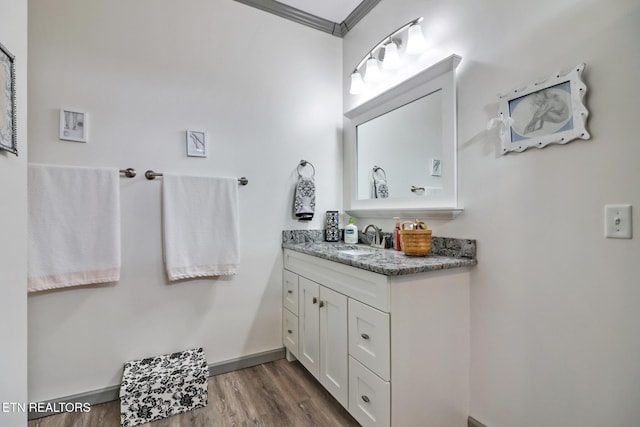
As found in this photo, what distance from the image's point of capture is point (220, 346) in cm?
198

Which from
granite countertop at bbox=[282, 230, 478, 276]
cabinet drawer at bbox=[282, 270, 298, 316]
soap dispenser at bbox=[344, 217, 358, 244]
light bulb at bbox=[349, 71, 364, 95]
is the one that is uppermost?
light bulb at bbox=[349, 71, 364, 95]

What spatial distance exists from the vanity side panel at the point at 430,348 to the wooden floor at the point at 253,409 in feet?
1.49

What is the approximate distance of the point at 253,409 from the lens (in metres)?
1.62

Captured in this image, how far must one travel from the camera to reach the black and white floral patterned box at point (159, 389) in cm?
151

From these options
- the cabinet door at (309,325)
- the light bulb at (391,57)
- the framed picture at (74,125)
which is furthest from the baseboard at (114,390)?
the light bulb at (391,57)

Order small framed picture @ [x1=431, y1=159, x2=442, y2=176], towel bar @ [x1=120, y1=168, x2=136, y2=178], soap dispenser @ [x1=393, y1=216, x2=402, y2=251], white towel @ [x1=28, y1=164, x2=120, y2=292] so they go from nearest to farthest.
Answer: white towel @ [x1=28, y1=164, x2=120, y2=292], small framed picture @ [x1=431, y1=159, x2=442, y2=176], towel bar @ [x1=120, y1=168, x2=136, y2=178], soap dispenser @ [x1=393, y1=216, x2=402, y2=251]

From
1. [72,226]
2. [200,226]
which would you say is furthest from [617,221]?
[72,226]

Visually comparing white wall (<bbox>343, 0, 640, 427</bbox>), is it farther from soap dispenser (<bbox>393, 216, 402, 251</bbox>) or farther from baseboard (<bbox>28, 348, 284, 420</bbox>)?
baseboard (<bbox>28, 348, 284, 420</bbox>)

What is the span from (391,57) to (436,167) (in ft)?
2.59

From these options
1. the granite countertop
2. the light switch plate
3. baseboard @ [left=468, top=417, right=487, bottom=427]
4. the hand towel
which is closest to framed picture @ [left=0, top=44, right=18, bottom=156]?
the granite countertop

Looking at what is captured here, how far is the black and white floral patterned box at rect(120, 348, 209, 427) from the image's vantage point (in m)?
1.51

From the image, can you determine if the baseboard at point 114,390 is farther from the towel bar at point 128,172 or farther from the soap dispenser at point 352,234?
the towel bar at point 128,172

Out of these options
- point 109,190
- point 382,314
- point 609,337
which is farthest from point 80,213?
point 609,337

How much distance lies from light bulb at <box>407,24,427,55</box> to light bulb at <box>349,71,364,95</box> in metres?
0.49
